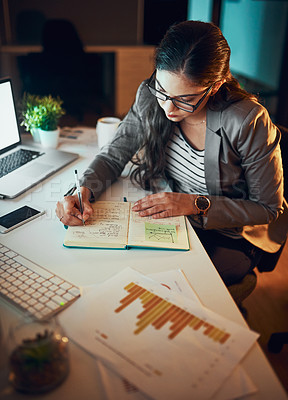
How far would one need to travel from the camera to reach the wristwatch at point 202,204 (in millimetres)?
1214

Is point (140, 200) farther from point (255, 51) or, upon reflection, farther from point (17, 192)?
point (255, 51)

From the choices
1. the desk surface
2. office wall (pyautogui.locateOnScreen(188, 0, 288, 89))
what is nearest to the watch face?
the desk surface

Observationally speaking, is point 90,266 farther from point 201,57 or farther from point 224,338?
point 201,57

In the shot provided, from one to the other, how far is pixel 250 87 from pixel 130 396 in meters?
3.65

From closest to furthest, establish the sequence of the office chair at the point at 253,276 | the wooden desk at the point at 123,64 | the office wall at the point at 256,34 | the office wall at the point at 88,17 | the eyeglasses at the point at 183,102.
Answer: the eyeglasses at the point at 183,102
the office chair at the point at 253,276
the office wall at the point at 256,34
the wooden desk at the point at 123,64
the office wall at the point at 88,17

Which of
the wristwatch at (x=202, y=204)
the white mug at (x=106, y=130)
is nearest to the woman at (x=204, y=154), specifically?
the wristwatch at (x=202, y=204)

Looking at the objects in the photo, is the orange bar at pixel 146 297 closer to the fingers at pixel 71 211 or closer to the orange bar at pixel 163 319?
the orange bar at pixel 163 319

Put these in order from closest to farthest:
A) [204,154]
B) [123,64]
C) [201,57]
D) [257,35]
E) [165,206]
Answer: [201,57], [165,206], [204,154], [257,35], [123,64]

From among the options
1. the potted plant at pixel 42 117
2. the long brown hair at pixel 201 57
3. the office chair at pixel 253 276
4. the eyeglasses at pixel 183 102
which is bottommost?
the office chair at pixel 253 276

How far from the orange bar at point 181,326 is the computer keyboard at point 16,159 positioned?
910 millimetres

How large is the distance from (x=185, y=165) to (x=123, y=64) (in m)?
3.14

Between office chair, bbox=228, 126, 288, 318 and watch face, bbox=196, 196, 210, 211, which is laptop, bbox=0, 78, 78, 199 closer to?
watch face, bbox=196, 196, 210, 211

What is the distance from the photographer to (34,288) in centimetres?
86

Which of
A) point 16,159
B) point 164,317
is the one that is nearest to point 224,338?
point 164,317
